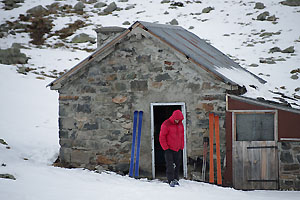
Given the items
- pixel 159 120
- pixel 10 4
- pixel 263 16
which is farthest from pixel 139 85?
pixel 10 4

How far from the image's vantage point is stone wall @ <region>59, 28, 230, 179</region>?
31.7 feet

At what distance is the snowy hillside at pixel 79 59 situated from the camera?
8.05 meters

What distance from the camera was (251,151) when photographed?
31.4ft

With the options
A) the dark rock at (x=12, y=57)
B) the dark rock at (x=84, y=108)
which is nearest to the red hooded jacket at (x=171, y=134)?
the dark rock at (x=84, y=108)

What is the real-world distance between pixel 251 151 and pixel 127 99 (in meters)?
3.18

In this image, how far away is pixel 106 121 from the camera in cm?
1008

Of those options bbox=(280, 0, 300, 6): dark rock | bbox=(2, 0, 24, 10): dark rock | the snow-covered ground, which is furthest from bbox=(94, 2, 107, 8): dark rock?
the snow-covered ground

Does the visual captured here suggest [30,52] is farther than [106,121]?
Yes

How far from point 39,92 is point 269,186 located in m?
13.4

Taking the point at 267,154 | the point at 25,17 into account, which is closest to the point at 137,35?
the point at 267,154

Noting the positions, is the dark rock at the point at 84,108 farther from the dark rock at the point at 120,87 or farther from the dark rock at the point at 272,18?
the dark rock at the point at 272,18

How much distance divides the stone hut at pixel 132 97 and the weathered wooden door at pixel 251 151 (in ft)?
1.21

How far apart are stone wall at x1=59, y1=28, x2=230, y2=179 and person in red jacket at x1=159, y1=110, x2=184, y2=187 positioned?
3.69 feet

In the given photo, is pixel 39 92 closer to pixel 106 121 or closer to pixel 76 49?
pixel 76 49
